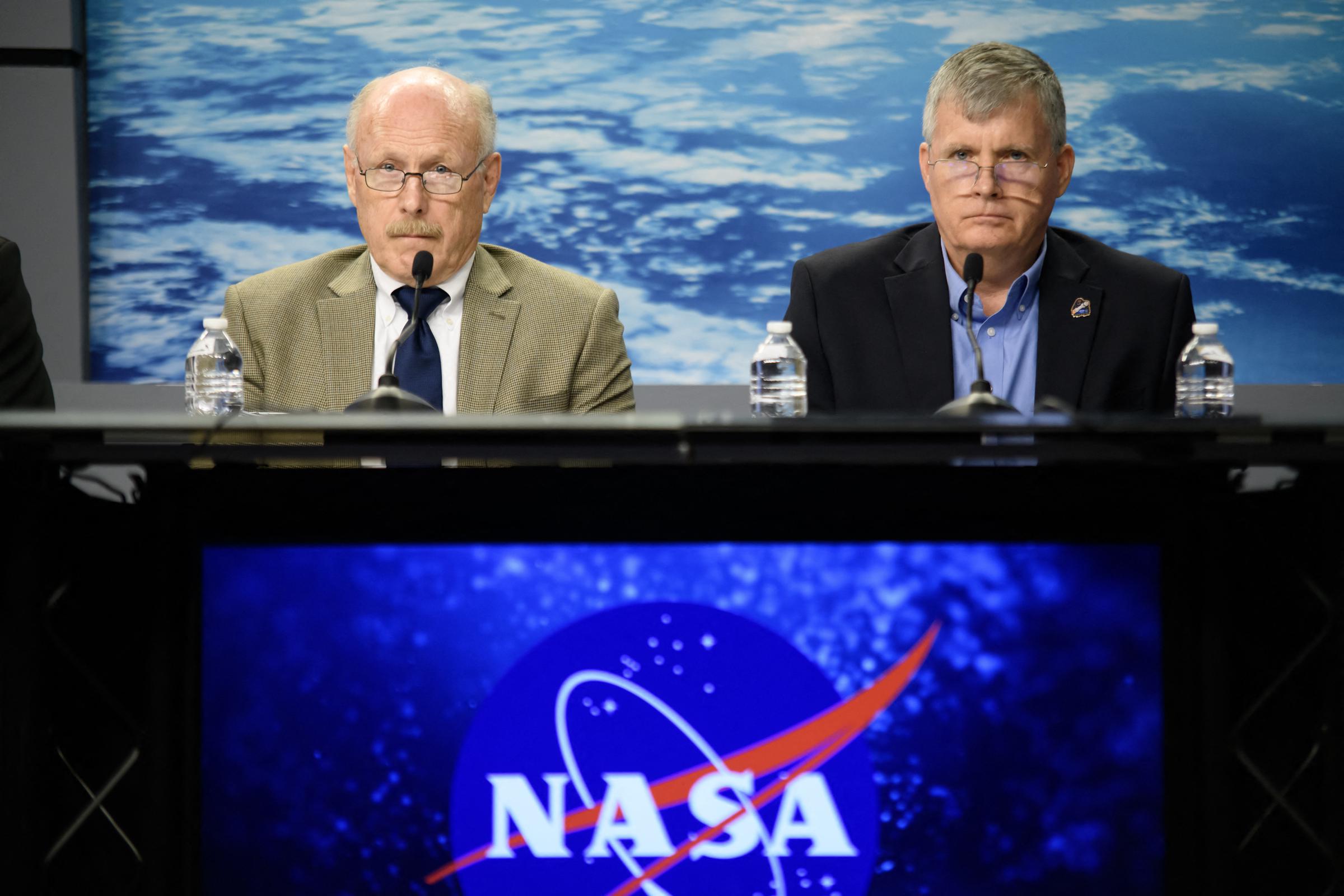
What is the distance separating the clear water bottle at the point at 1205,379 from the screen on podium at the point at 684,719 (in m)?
0.58

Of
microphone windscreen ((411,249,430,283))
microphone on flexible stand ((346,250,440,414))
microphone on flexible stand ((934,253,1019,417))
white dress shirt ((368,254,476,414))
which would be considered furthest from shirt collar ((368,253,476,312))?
microphone on flexible stand ((934,253,1019,417))

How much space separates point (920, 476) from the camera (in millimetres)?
1476

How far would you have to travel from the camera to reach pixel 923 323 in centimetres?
207

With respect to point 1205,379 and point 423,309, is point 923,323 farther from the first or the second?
point 423,309

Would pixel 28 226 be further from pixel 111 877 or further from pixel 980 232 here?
pixel 980 232

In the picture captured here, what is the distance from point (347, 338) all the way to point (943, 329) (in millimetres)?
1000

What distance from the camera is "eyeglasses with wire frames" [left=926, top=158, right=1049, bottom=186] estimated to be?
6.64ft

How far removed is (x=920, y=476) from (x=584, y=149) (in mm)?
1927

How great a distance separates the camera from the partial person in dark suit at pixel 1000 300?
2.02m

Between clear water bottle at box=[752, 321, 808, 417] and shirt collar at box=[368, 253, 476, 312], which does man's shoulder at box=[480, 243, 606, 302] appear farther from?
clear water bottle at box=[752, 321, 808, 417]

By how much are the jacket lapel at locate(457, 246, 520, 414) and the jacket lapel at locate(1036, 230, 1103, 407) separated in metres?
0.90

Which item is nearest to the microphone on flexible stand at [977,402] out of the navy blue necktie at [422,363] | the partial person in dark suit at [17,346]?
the navy blue necktie at [422,363]

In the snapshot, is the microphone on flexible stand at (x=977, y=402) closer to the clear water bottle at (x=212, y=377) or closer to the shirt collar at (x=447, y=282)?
A: the shirt collar at (x=447, y=282)

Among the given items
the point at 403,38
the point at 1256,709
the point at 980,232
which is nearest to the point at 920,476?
the point at 1256,709
